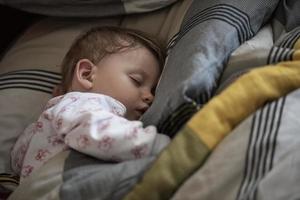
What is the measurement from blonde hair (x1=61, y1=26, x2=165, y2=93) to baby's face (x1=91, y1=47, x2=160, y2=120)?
0.02 m

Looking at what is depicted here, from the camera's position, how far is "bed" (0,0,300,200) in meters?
0.70

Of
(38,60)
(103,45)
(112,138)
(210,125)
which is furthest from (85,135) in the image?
(38,60)

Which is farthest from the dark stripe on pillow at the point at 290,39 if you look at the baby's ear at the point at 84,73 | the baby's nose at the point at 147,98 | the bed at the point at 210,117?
the baby's ear at the point at 84,73

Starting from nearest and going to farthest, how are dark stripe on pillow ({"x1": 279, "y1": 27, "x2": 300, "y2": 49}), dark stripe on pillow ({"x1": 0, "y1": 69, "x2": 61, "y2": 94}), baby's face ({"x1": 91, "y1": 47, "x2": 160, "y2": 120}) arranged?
dark stripe on pillow ({"x1": 279, "y1": 27, "x2": 300, "y2": 49})
baby's face ({"x1": 91, "y1": 47, "x2": 160, "y2": 120})
dark stripe on pillow ({"x1": 0, "y1": 69, "x2": 61, "y2": 94})

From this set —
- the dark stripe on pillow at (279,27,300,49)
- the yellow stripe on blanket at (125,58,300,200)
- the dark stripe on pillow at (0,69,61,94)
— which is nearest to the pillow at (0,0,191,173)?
the dark stripe on pillow at (0,69,61,94)

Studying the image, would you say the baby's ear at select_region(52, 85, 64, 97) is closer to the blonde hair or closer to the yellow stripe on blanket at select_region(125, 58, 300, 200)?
the blonde hair

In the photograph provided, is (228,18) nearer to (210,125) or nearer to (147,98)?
(147,98)

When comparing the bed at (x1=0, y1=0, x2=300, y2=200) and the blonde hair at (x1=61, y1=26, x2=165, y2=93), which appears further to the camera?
the blonde hair at (x1=61, y1=26, x2=165, y2=93)

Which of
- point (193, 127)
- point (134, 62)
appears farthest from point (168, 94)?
point (134, 62)

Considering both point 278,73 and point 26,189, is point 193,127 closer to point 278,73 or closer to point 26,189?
point 278,73

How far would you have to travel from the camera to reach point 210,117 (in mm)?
753

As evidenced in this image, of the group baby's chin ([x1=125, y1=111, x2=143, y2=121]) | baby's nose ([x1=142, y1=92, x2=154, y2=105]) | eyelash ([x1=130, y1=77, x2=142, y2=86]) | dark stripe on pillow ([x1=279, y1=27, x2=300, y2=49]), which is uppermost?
dark stripe on pillow ([x1=279, y1=27, x2=300, y2=49])

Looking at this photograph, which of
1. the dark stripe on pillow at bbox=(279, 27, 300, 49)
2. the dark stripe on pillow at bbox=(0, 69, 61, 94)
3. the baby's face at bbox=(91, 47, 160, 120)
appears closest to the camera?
the dark stripe on pillow at bbox=(279, 27, 300, 49)

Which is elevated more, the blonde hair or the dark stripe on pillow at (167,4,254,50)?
the dark stripe on pillow at (167,4,254,50)
